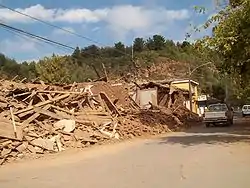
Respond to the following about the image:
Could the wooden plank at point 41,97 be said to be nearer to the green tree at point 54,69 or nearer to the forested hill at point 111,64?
the forested hill at point 111,64

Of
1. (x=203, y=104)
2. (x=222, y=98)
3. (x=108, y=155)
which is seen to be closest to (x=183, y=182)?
(x=108, y=155)

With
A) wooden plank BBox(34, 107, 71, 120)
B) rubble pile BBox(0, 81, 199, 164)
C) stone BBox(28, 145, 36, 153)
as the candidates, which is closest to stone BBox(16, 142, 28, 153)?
rubble pile BBox(0, 81, 199, 164)

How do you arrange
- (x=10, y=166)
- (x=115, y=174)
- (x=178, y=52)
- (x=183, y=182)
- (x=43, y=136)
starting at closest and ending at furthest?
(x=183, y=182), (x=115, y=174), (x=10, y=166), (x=43, y=136), (x=178, y=52)

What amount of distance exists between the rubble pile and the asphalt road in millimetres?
1591

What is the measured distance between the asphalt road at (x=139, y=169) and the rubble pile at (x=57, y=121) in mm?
1591

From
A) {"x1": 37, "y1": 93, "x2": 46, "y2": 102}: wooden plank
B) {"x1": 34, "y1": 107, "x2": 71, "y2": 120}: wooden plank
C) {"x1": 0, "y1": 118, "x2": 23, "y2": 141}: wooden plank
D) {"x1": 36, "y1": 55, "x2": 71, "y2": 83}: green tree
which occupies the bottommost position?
{"x1": 0, "y1": 118, "x2": 23, "y2": 141}: wooden plank

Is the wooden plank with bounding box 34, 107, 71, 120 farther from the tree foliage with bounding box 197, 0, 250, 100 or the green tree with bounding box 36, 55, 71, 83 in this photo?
the green tree with bounding box 36, 55, 71, 83

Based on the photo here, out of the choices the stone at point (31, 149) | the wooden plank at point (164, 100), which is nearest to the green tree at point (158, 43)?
the wooden plank at point (164, 100)

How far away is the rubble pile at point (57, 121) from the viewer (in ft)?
67.1

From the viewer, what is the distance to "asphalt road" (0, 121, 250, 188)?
37.0 feet

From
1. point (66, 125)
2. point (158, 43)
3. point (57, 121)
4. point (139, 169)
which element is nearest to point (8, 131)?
point (66, 125)

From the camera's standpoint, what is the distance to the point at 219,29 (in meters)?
20.0

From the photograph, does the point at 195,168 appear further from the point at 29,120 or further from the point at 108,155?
the point at 29,120

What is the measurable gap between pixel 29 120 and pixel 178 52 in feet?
231
